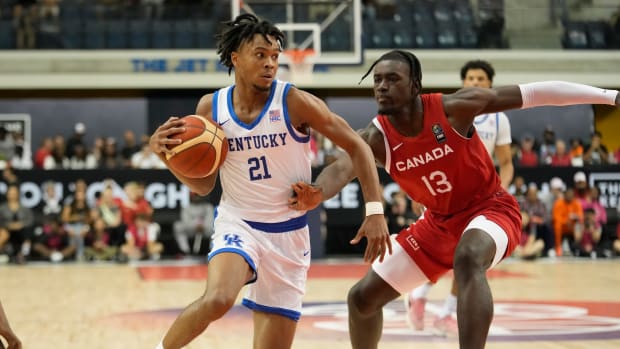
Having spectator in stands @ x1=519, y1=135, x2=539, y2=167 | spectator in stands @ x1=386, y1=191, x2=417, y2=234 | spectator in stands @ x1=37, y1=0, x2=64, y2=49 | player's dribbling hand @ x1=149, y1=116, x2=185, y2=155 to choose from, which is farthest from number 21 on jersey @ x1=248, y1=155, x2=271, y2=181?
spectator in stands @ x1=37, y1=0, x2=64, y2=49

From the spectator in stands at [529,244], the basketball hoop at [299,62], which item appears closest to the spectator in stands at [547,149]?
the spectator in stands at [529,244]

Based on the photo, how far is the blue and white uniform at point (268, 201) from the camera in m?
4.80

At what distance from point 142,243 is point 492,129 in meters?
9.74

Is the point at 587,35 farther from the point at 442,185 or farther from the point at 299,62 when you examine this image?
the point at 442,185

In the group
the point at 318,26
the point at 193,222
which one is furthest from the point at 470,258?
the point at 193,222

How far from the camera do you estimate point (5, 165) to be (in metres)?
16.6

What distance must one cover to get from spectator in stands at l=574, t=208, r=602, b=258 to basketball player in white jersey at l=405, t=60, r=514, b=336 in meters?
9.36

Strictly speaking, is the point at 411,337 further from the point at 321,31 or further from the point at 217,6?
the point at 217,6

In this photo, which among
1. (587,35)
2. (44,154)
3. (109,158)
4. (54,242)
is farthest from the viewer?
(587,35)

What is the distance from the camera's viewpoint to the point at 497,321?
26.5 feet

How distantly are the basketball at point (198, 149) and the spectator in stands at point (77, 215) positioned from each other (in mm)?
11599

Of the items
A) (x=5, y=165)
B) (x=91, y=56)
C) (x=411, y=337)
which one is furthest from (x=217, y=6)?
(x=411, y=337)

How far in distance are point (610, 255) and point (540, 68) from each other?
220 inches

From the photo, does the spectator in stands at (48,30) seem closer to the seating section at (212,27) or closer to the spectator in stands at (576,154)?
the seating section at (212,27)
